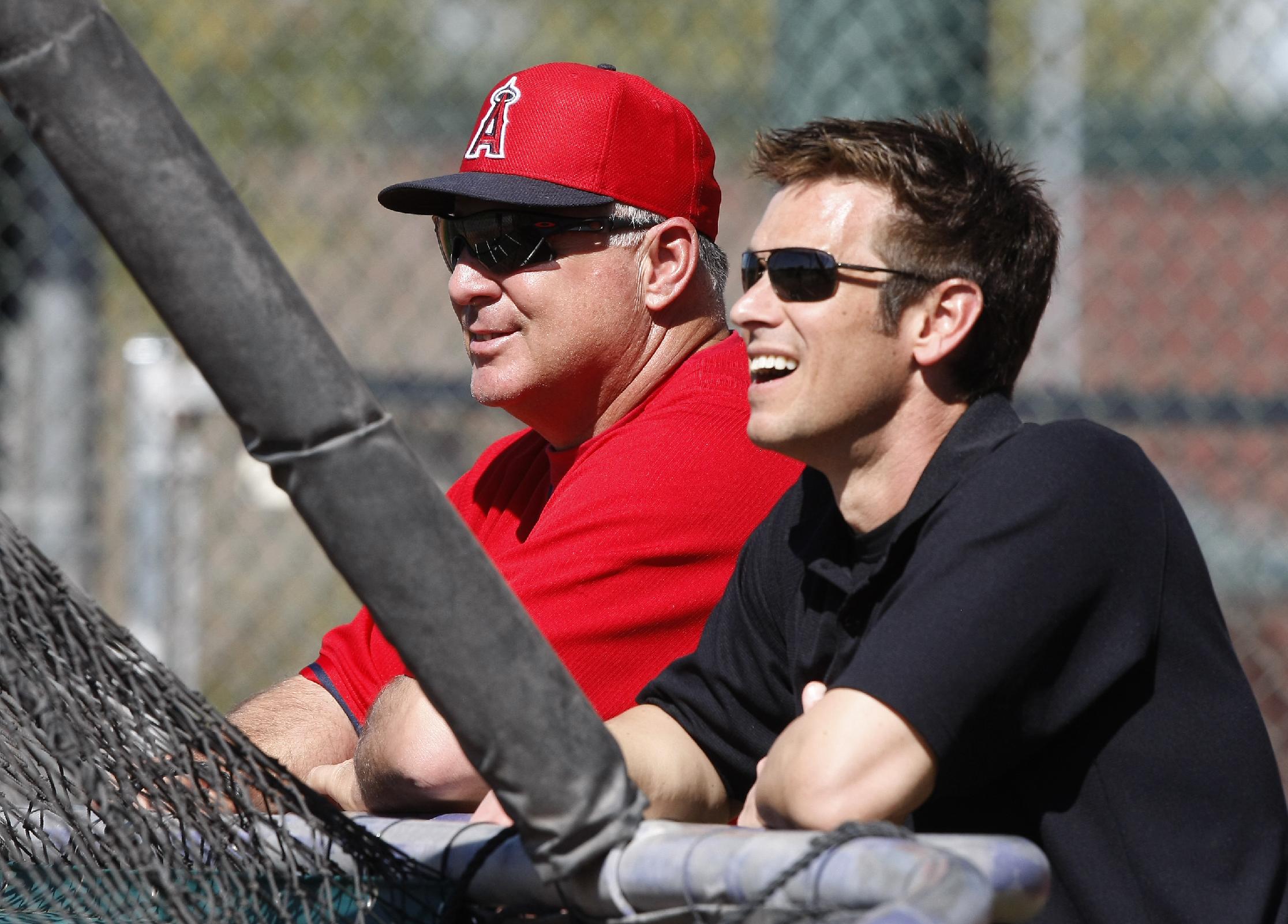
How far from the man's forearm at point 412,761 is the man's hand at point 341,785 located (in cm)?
11

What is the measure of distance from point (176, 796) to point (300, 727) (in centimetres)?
114

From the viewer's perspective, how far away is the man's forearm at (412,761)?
6.92ft

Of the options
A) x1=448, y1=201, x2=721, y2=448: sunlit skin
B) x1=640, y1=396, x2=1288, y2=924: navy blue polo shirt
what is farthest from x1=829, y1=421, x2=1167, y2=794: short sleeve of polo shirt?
x1=448, y1=201, x2=721, y2=448: sunlit skin

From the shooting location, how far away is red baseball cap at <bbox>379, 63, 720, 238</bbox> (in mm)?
2596

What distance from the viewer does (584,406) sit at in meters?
2.67

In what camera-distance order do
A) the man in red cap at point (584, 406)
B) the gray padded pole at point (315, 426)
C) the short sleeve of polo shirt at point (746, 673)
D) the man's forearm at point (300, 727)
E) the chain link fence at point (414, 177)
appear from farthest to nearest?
the chain link fence at point (414, 177)
the man's forearm at point (300, 727)
the man in red cap at point (584, 406)
the short sleeve of polo shirt at point (746, 673)
the gray padded pole at point (315, 426)

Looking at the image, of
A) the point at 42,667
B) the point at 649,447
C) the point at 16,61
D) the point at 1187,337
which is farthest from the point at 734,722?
→ the point at 1187,337

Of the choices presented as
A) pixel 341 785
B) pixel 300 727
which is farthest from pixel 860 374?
pixel 300 727

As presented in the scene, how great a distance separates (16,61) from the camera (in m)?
1.23

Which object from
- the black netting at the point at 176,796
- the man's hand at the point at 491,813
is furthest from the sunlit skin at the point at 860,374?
the black netting at the point at 176,796

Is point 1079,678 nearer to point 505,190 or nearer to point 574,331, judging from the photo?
point 574,331

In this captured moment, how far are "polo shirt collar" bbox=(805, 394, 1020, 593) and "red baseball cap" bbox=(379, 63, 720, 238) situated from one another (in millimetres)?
879

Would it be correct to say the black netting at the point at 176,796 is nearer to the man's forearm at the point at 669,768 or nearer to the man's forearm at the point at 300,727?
the man's forearm at the point at 669,768

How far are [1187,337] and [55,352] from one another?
250 inches
